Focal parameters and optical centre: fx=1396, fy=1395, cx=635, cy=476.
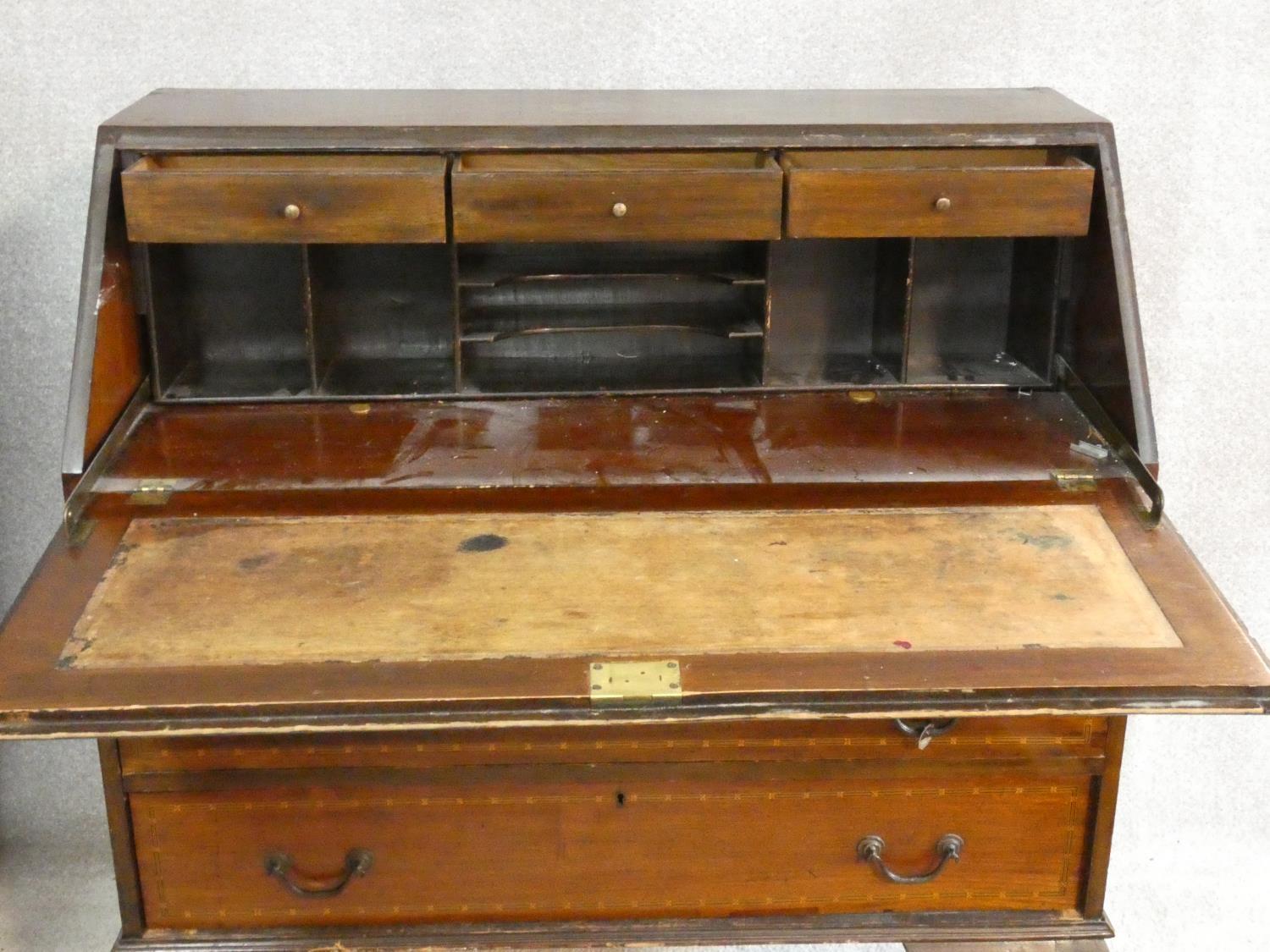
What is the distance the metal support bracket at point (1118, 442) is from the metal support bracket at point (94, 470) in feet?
4.16

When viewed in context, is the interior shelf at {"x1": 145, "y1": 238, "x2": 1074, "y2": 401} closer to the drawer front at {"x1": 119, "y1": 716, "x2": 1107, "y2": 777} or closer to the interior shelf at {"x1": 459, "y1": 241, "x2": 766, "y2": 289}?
the interior shelf at {"x1": 459, "y1": 241, "x2": 766, "y2": 289}

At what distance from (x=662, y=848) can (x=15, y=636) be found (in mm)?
742

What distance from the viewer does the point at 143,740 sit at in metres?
1.53

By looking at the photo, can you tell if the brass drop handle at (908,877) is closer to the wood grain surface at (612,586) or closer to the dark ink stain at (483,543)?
the wood grain surface at (612,586)

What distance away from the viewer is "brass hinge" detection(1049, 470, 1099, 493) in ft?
5.76

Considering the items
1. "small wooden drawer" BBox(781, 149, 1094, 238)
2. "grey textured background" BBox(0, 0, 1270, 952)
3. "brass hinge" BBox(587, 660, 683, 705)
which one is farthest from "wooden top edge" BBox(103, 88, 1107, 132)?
"brass hinge" BBox(587, 660, 683, 705)

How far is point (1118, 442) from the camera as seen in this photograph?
183 centimetres

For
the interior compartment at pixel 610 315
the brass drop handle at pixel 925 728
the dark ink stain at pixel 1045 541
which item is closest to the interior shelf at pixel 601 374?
the interior compartment at pixel 610 315

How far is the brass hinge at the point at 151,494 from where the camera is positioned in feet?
5.60

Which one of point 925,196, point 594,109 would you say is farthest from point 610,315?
point 925,196

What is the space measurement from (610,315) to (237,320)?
561 millimetres

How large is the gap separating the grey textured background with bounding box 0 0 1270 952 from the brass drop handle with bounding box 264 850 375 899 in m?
1.22

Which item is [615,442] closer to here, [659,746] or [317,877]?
[659,746]

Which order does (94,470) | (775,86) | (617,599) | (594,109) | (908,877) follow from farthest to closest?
(775,86) → (594,109) → (94,470) → (908,877) → (617,599)
